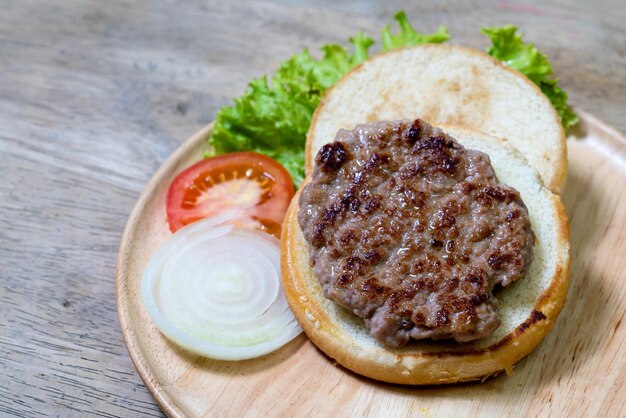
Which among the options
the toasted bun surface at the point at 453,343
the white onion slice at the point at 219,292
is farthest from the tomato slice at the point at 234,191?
the toasted bun surface at the point at 453,343

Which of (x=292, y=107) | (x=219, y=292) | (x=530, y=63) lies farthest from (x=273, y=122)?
(x=530, y=63)

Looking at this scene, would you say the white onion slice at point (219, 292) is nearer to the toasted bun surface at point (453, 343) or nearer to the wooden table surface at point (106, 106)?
Result: the toasted bun surface at point (453, 343)

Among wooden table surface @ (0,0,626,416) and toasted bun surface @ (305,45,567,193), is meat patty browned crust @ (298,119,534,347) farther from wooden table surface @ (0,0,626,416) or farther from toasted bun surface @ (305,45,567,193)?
wooden table surface @ (0,0,626,416)

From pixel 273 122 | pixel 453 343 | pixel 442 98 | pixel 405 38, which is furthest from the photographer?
pixel 405 38

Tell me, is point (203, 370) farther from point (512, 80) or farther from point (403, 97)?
point (512, 80)

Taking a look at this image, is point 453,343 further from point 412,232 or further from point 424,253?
point 412,232

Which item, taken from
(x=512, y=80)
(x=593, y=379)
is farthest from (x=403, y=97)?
(x=593, y=379)

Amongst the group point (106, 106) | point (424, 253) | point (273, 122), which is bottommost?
point (106, 106)

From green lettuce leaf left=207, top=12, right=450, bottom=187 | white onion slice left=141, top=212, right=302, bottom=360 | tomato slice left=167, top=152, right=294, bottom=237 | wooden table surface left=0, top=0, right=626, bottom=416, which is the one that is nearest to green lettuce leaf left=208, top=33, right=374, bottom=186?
green lettuce leaf left=207, top=12, right=450, bottom=187
